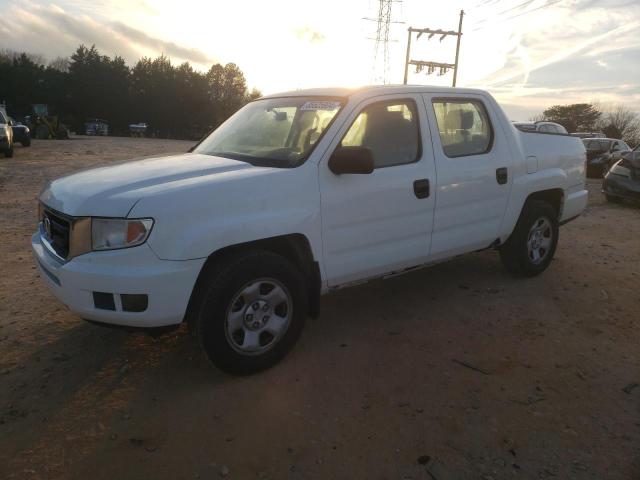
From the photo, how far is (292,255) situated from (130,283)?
1.08m

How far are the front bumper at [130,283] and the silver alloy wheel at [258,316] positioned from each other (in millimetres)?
335

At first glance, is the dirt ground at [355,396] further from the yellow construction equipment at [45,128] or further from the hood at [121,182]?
the yellow construction equipment at [45,128]

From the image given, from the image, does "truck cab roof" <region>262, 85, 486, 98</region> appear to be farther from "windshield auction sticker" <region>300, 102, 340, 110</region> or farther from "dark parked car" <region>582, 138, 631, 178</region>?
"dark parked car" <region>582, 138, 631, 178</region>

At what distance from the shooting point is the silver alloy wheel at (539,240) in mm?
4938

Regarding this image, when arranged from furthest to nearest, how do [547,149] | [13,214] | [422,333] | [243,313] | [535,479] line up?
[13,214]
[547,149]
[422,333]
[243,313]
[535,479]

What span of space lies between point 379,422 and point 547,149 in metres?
3.52

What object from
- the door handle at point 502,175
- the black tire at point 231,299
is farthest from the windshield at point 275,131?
the door handle at point 502,175

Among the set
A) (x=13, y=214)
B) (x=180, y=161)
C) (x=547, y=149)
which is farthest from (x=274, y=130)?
(x=13, y=214)

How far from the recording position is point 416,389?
307cm

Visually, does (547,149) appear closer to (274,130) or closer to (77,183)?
(274,130)

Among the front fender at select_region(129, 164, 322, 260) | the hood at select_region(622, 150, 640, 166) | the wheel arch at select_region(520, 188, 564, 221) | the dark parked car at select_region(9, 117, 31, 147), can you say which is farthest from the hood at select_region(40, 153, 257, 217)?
the dark parked car at select_region(9, 117, 31, 147)

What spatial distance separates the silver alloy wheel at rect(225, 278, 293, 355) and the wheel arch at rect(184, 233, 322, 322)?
0.21 metres

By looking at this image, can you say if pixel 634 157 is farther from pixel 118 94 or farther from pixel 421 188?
pixel 118 94

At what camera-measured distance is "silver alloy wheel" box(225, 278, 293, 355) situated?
3.02m
